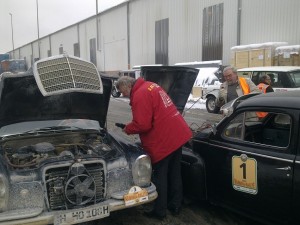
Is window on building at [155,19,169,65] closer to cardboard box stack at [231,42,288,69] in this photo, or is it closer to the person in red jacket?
cardboard box stack at [231,42,288,69]

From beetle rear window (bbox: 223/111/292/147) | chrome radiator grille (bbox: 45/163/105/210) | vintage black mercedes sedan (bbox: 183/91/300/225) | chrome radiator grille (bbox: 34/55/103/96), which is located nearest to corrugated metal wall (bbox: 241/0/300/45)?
beetle rear window (bbox: 223/111/292/147)

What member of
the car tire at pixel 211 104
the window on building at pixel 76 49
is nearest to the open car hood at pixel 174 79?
the car tire at pixel 211 104

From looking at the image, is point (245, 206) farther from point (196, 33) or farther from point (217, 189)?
point (196, 33)

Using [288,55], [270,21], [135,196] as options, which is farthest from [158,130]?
[270,21]

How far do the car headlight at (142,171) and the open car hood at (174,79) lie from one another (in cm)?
147

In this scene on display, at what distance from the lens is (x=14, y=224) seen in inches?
122

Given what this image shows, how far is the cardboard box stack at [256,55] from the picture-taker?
16.2 meters

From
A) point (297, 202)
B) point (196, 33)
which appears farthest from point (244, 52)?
point (297, 202)

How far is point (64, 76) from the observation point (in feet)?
12.5

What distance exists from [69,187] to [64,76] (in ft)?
3.95

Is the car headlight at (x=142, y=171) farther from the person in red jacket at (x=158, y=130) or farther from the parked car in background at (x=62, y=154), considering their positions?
the person in red jacket at (x=158, y=130)

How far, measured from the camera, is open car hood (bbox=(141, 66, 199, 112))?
501cm

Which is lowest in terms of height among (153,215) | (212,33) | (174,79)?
(153,215)

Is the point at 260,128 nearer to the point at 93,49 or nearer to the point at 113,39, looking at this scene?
the point at 113,39
